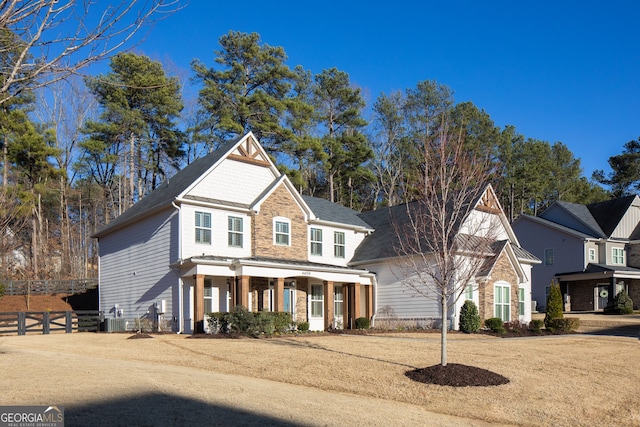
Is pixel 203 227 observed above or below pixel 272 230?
above

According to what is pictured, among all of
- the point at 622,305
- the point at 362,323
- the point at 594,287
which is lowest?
the point at 622,305

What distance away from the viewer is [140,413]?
28.4ft

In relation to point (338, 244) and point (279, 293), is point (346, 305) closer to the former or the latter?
point (338, 244)

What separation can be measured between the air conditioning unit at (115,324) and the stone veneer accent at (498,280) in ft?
54.9

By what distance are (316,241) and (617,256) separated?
26969 mm

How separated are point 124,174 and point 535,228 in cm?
3367

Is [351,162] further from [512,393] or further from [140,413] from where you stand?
[140,413]

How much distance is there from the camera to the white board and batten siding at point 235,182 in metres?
26.6

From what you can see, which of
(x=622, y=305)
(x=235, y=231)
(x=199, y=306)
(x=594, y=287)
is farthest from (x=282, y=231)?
(x=594, y=287)

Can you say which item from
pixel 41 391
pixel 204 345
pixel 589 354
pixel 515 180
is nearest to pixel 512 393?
pixel 589 354

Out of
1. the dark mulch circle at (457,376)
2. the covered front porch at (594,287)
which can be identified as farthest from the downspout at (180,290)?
the covered front porch at (594,287)

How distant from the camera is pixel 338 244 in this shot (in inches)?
1265

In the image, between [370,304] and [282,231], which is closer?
[282,231]

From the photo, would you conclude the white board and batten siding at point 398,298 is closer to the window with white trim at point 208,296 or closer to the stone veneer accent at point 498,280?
the stone veneer accent at point 498,280
